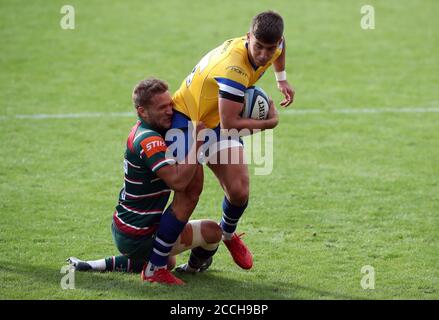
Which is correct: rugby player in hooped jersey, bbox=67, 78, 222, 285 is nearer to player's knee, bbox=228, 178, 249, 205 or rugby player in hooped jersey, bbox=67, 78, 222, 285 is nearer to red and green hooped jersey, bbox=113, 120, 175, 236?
red and green hooped jersey, bbox=113, 120, 175, 236

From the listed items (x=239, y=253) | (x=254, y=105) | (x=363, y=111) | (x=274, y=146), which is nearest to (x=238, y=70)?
(x=254, y=105)

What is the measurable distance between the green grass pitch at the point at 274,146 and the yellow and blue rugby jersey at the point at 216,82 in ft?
4.46

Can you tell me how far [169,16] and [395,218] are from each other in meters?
9.91

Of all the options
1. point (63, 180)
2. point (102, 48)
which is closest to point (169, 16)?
point (102, 48)

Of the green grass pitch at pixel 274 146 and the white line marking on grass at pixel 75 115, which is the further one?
the white line marking on grass at pixel 75 115

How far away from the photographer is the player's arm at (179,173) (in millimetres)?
6000

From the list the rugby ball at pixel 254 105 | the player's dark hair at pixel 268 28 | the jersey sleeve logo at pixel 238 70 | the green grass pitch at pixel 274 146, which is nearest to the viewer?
the player's dark hair at pixel 268 28

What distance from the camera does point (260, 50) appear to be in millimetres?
6160

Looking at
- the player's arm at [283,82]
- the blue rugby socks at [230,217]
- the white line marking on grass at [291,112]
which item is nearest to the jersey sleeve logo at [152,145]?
the blue rugby socks at [230,217]

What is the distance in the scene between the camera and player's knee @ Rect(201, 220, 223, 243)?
21.1 feet

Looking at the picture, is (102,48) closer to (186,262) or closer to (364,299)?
(186,262)

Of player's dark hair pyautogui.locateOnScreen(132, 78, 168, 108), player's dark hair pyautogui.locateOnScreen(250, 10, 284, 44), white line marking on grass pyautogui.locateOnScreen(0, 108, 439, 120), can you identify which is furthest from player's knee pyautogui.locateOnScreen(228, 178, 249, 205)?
white line marking on grass pyautogui.locateOnScreen(0, 108, 439, 120)

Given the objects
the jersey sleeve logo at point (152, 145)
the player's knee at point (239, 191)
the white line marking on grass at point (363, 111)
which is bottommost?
the player's knee at point (239, 191)

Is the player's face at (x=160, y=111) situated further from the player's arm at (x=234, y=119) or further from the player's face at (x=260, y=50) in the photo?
the player's face at (x=260, y=50)
